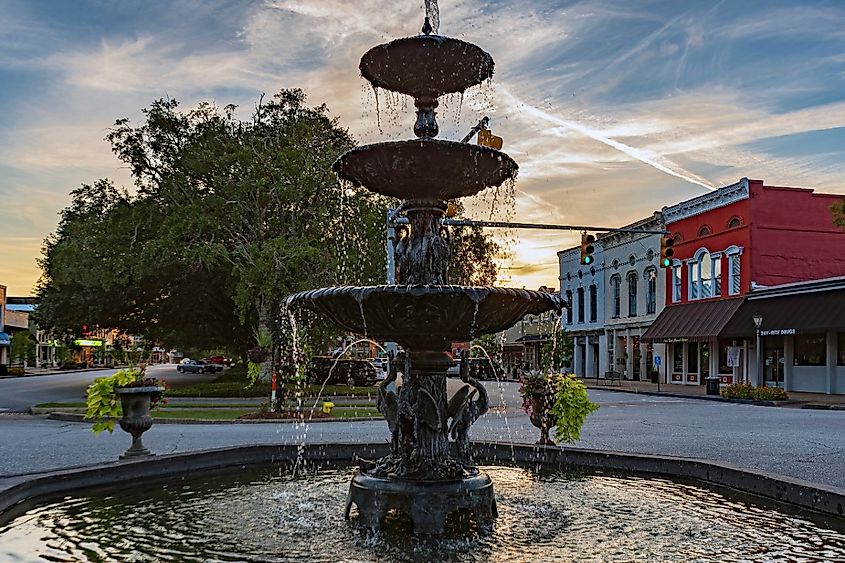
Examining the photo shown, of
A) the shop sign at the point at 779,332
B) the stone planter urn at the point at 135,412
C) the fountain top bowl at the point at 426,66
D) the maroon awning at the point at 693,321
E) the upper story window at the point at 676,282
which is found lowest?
the stone planter urn at the point at 135,412

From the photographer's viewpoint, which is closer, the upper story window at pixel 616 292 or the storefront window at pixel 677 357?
the storefront window at pixel 677 357

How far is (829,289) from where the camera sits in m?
35.8

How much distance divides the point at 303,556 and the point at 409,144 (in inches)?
152

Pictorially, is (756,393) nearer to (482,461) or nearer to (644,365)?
(644,365)

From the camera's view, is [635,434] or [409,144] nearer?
[409,144]

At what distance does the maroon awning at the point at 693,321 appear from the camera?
41406 mm

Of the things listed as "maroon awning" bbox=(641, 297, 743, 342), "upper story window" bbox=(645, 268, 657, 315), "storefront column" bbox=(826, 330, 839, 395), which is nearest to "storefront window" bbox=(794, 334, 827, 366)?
"storefront column" bbox=(826, 330, 839, 395)

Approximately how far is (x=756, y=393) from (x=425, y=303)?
28753mm

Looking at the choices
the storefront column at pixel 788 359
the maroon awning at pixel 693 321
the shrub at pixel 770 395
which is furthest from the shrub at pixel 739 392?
the maroon awning at pixel 693 321

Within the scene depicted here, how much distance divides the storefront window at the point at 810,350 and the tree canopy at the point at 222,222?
20.2m

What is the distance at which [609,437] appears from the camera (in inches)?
720

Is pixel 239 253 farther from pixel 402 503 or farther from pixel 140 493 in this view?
pixel 402 503

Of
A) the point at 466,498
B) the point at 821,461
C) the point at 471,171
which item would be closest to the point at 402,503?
the point at 466,498

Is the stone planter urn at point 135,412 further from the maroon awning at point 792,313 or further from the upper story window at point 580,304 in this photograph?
the upper story window at point 580,304
